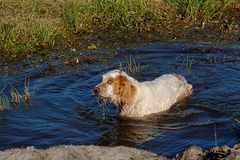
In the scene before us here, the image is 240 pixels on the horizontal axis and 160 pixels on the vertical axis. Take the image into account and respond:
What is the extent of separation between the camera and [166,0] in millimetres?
16953

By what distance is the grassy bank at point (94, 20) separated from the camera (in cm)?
1410

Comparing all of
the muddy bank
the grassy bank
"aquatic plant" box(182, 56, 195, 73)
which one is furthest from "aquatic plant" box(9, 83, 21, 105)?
"aquatic plant" box(182, 56, 195, 73)

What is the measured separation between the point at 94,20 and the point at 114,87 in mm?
6454

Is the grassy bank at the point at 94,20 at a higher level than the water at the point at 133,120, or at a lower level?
higher

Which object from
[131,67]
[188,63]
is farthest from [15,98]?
[188,63]

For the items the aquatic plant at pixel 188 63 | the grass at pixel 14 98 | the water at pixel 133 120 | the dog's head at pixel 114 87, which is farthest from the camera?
the aquatic plant at pixel 188 63

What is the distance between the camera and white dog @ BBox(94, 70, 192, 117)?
954 centimetres

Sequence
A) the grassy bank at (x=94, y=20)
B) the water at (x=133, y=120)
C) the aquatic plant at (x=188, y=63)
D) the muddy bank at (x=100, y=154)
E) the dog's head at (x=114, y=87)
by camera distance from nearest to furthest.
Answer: the muddy bank at (x=100, y=154) < the water at (x=133, y=120) < the dog's head at (x=114, y=87) < the aquatic plant at (x=188, y=63) < the grassy bank at (x=94, y=20)

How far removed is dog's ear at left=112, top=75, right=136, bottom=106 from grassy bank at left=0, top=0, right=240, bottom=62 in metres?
4.73

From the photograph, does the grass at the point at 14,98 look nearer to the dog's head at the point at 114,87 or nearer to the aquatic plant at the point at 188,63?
the dog's head at the point at 114,87

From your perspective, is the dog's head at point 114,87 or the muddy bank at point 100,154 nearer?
the muddy bank at point 100,154

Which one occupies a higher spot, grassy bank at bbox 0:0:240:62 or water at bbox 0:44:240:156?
grassy bank at bbox 0:0:240:62

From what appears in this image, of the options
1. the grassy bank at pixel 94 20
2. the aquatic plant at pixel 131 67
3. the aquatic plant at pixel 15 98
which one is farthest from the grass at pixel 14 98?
→ the grassy bank at pixel 94 20

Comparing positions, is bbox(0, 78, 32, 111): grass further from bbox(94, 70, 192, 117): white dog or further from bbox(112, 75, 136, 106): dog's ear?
bbox(112, 75, 136, 106): dog's ear
